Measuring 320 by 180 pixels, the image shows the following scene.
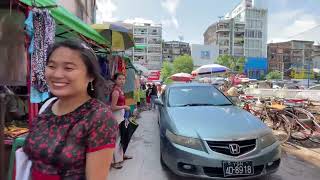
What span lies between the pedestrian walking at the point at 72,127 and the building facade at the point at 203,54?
10184 cm

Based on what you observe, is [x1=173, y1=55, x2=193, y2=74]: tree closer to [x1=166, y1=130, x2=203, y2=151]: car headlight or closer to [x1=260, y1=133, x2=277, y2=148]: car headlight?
[x1=260, y1=133, x2=277, y2=148]: car headlight

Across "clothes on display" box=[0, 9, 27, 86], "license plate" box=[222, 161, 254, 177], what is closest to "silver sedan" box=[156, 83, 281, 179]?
"license plate" box=[222, 161, 254, 177]

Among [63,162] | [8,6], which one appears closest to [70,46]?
[63,162]

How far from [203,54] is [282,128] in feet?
320

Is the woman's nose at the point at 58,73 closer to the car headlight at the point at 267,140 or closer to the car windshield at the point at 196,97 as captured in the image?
the car headlight at the point at 267,140

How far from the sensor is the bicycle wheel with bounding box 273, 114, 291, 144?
27.9 feet

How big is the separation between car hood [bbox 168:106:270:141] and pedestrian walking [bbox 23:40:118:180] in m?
3.36

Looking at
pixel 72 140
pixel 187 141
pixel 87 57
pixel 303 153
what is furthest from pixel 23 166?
pixel 303 153

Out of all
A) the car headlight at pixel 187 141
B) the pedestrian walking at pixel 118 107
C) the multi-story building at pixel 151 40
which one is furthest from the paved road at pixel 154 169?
the multi-story building at pixel 151 40

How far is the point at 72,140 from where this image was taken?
5.67 ft

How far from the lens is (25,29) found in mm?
3996

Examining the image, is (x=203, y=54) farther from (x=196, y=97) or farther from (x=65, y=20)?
(x=65, y=20)

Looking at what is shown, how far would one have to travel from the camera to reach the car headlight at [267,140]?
516 cm

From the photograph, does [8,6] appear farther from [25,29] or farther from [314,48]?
[314,48]
